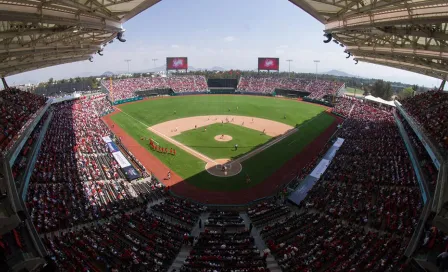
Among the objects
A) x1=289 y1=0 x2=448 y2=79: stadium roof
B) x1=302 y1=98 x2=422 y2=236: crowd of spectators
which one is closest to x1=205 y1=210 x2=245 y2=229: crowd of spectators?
x1=302 y1=98 x2=422 y2=236: crowd of spectators

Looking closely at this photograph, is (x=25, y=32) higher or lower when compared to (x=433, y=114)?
higher

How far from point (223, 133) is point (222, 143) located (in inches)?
204

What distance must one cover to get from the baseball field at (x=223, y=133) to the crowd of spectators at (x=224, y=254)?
9.64 m

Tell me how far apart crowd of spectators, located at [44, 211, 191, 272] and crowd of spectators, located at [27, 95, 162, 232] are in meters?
2.06

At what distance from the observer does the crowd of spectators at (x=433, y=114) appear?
24.1m

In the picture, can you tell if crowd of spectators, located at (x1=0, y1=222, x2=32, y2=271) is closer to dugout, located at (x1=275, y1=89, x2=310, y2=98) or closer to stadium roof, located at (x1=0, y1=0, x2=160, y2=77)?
stadium roof, located at (x1=0, y1=0, x2=160, y2=77)

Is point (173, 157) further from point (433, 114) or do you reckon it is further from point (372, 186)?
point (433, 114)

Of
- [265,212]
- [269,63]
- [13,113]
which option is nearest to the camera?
[265,212]

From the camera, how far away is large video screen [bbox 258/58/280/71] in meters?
97.6

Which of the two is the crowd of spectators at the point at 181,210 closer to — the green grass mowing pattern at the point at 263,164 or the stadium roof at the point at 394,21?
the green grass mowing pattern at the point at 263,164

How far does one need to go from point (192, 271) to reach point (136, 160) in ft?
70.2

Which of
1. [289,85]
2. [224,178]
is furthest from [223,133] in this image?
[289,85]

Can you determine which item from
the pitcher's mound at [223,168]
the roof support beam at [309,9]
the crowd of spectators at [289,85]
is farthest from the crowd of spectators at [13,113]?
the crowd of spectators at [289,85]

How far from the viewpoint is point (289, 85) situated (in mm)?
91188
